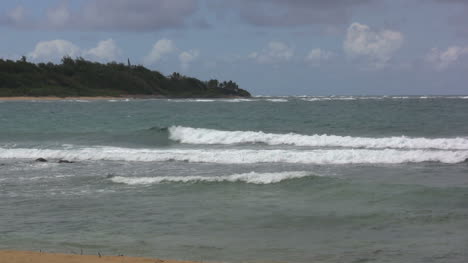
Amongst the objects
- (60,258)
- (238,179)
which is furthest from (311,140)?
(60,258)

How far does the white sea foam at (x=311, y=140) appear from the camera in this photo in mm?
22631

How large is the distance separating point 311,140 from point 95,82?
82.9 m

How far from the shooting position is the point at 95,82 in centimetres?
10269

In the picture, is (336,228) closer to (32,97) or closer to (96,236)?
(96,236)

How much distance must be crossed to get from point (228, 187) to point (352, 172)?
392 cm

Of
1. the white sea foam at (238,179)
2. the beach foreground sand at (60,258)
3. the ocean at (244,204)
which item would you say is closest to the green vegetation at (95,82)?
the ocean at (244,204)

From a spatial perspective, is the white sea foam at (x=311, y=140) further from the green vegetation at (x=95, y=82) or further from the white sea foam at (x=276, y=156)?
the green vegetation at (x=95, y=82)

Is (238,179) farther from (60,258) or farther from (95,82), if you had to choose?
(95,82)

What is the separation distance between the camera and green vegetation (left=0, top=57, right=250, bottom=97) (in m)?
88.0

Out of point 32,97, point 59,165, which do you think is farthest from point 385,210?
point 32,97

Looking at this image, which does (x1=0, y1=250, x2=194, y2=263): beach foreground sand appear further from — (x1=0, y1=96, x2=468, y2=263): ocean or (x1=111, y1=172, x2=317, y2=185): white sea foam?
(x1=111, y1=172, x2=317, y2=185): white sea foam

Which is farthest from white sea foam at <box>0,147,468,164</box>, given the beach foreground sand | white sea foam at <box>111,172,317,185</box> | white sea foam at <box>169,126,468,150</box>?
the beach foreground sand

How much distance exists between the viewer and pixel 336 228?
911 centimetres

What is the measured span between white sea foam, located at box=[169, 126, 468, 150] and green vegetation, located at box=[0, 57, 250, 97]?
60125 mm
